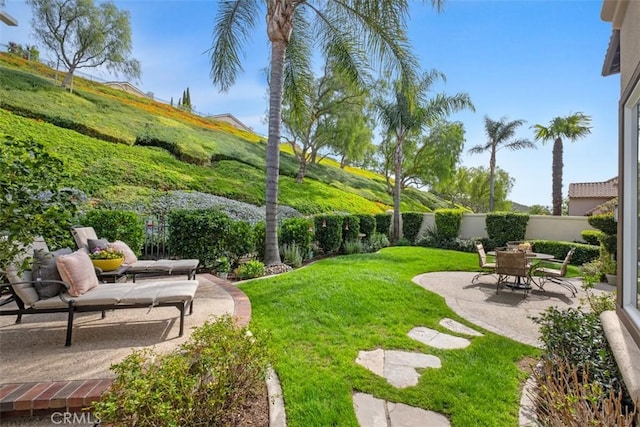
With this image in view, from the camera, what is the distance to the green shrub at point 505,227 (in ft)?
44.9

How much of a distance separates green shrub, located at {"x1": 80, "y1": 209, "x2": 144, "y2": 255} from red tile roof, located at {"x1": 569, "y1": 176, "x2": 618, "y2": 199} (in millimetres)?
28312

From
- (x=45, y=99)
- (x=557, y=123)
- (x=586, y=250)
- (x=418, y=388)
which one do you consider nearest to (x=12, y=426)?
(x=418, y=388)

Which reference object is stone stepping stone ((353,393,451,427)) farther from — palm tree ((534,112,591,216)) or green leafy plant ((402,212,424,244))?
palm tree ((534,112,591,216))

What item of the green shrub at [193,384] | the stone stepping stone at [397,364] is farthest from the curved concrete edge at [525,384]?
the green shrub at [193,384]

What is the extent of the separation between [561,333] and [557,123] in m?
18.3

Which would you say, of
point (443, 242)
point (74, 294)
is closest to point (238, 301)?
point (74, 294)

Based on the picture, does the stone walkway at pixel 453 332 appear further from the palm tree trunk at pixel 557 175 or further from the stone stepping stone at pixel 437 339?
the palm tree trunk at pixel 557 175

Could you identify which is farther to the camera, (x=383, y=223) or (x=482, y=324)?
(x=383, y=223)

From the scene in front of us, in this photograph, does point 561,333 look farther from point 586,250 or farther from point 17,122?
point 17,122

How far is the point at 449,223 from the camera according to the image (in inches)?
602

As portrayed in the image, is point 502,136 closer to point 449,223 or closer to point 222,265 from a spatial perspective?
point 449,223

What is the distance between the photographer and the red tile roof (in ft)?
70.0

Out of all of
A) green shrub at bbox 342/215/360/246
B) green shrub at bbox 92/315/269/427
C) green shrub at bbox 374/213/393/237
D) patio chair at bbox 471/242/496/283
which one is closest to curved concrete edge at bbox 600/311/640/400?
green shrub at bbox 92/315/269/427

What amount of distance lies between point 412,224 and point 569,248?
687 cm
